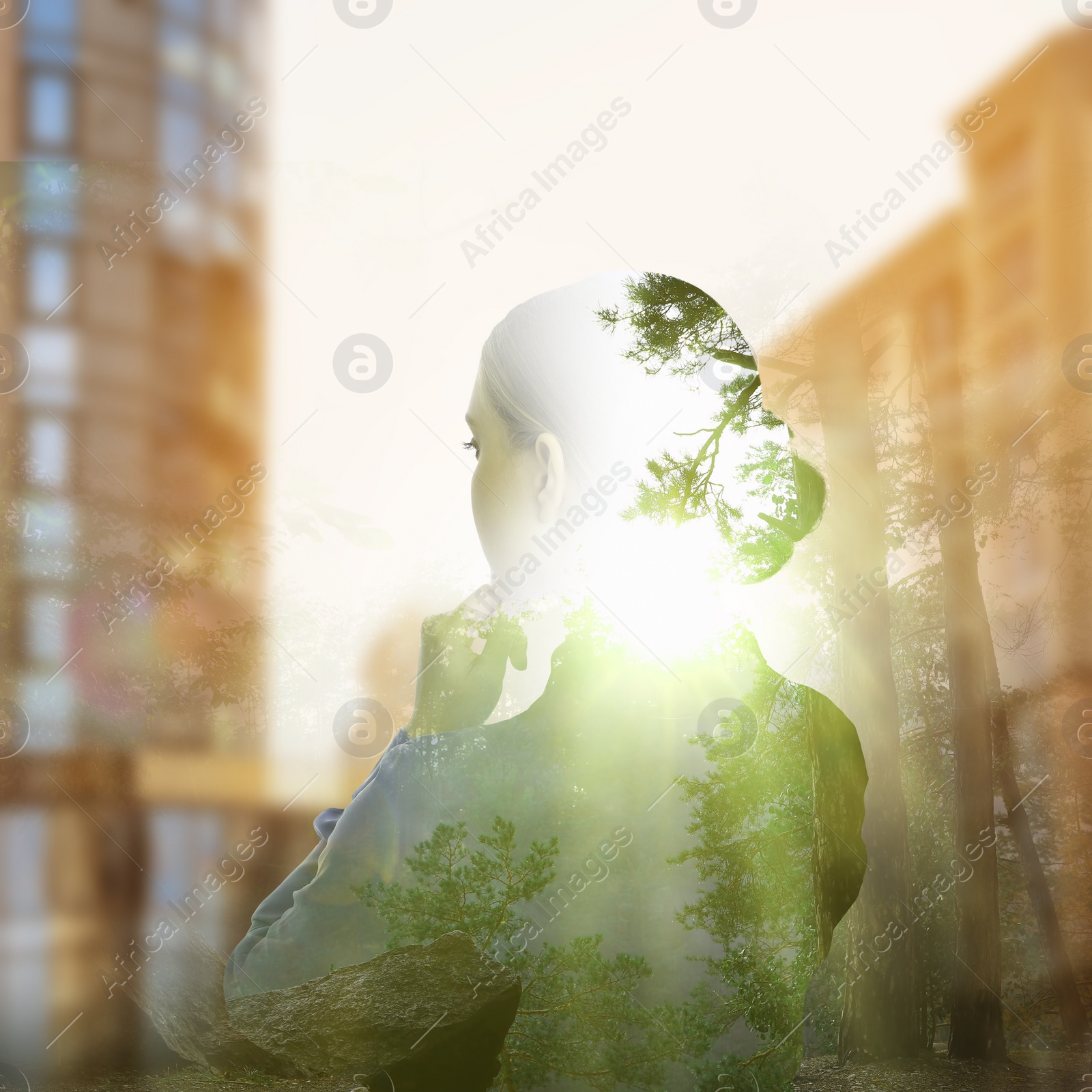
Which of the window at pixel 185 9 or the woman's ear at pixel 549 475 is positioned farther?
the window at pixel 185 9

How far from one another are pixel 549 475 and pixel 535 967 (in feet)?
4.97

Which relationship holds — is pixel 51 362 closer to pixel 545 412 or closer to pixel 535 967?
pixel 545 412

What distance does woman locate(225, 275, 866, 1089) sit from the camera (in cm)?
247

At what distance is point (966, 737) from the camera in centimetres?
306

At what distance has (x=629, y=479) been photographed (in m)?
2.63

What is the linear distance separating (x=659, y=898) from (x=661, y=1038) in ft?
1.32

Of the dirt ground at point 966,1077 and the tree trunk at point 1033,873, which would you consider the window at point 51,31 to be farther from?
the dirt ground at point 966,1077

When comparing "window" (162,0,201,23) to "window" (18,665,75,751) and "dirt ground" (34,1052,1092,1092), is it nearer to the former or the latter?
"window" (18,665,75,751)

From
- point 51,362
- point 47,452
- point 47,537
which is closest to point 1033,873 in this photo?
point 47,537

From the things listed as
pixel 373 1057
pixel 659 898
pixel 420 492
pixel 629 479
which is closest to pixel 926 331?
pixel 629 479

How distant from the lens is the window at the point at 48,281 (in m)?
3.53

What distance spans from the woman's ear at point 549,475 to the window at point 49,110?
2.81m

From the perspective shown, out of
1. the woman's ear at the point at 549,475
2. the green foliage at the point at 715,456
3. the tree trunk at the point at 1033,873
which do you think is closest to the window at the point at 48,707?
the woman's ear at the point at 549,475

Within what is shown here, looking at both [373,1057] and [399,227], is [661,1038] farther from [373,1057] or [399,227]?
[399,227]
